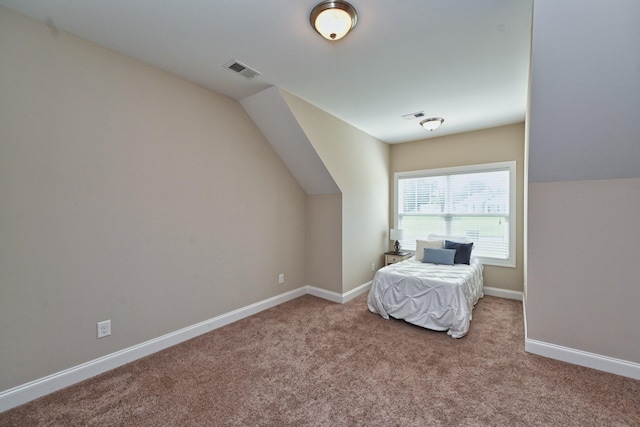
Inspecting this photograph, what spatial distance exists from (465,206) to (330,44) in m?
3.52

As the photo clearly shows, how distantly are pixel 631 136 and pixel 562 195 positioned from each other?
1.97 ft

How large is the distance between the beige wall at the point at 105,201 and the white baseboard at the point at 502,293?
3.73 metres

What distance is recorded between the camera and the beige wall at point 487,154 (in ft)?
13.3

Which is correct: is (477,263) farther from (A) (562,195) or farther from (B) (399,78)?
(B) (399,78)

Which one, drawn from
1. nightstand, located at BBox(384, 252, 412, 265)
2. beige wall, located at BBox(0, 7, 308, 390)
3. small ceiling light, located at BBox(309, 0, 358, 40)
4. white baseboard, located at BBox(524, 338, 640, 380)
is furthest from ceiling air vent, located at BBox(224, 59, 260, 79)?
white baseboard, located at BBox(524, 338, 640, 380)

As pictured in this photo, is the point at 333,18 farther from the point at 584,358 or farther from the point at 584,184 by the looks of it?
the point at 584,358

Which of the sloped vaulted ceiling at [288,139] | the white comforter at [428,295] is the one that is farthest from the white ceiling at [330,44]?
the white comforter at [428,295]

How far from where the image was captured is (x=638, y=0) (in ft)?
Result: 4.82

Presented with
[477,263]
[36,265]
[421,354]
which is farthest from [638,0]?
[36,265]

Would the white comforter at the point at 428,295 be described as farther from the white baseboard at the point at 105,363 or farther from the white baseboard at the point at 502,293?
the white baseboard at the point at 105,363

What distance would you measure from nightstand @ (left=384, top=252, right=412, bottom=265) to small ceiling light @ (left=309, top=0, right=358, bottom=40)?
12.1 feet

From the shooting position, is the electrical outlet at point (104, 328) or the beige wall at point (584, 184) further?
the electrical outlet at point (104, 328)

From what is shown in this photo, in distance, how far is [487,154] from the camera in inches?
169

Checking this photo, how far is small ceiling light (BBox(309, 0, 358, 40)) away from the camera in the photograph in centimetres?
177
